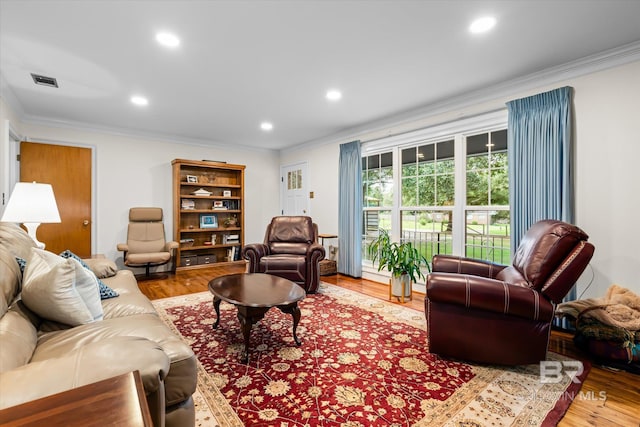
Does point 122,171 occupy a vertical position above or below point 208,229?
above

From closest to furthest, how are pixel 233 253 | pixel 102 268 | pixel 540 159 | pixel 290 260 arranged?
1. pixel 102 268
2. pixel 540 159
3. pixel 290 260
4. pixel 233 253

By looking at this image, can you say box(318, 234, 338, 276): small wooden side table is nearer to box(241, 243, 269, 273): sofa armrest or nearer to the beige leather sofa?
box(241, 243, 269, 273): sofa armrest

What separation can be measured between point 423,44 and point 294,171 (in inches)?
161

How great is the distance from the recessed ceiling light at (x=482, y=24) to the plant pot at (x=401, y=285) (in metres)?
2.49

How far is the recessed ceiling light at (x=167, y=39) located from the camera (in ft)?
7.47

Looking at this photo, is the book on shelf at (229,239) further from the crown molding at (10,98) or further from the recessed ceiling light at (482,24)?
the recessed ceiling light at (482,24)

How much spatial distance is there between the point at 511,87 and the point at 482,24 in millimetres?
1250

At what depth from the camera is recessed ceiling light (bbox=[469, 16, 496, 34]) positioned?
209 centimetres

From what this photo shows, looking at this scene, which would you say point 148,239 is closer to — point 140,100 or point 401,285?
point 140,100

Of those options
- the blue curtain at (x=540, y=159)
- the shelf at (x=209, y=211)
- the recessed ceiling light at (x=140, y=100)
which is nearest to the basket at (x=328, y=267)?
the shelf at (x=209, y=211)

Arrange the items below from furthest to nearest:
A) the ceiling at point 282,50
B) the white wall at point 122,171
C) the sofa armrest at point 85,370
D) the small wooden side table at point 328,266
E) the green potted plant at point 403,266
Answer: the small wooden side table at point 328,266, the white wall at point 122,171, the green potted plant at point 403,266, the ceiling at point 282,50, the sofa armrest at point 85,370

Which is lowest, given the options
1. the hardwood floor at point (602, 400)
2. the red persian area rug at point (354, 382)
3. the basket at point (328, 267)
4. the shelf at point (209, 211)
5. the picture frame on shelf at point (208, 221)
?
the hardwood floor at point (602, 400)

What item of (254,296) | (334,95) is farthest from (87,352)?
(334,95)

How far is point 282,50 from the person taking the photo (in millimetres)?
2498
